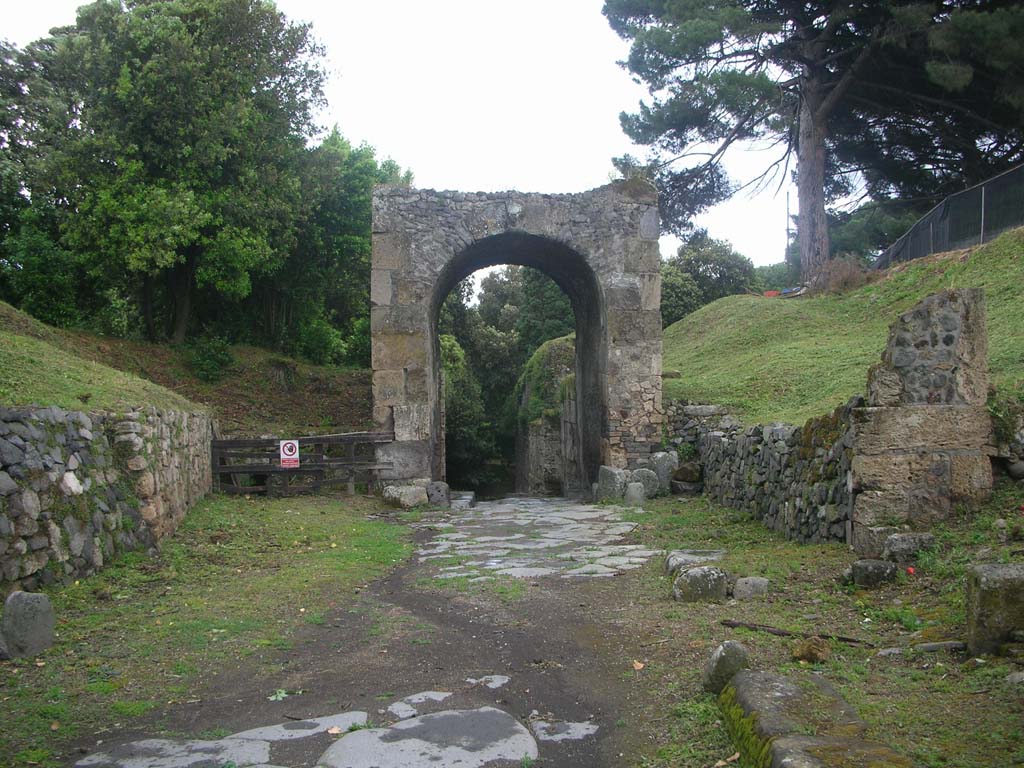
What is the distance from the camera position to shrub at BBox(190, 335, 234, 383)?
59.4 ft

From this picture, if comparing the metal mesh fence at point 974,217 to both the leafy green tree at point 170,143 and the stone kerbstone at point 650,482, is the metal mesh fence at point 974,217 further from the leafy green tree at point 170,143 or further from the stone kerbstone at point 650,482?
the leafy green tree at point 170,143

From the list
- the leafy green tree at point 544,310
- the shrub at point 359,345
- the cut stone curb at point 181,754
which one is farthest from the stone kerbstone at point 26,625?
the leafy green tree at point 544,310

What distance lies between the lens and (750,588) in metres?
5.82

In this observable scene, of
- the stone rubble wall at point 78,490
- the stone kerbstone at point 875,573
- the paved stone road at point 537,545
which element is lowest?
the paved stone road at point 537,545

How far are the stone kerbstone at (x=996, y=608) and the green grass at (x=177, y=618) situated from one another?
361cm

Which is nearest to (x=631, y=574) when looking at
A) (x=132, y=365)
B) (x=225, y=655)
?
(x=225, y=655)

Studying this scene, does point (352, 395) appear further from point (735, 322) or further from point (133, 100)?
point (735, 322)

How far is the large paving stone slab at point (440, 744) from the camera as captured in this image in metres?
3.48

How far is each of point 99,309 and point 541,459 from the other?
11.6m

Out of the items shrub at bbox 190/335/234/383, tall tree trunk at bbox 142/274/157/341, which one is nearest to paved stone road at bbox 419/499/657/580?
shrub at bbox 190/335/234/383

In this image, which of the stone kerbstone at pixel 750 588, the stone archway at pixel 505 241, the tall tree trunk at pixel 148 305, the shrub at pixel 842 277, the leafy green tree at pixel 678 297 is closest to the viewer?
the stone kerbstone at pixel 750 588

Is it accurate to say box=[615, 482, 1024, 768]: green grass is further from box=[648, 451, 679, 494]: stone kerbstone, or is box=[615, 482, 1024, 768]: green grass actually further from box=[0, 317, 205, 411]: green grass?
box=[648, 451, 679, 494]: stone kerbstone

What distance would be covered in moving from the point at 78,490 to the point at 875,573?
6014 millimetres

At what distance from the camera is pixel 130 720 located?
12.9 ft
